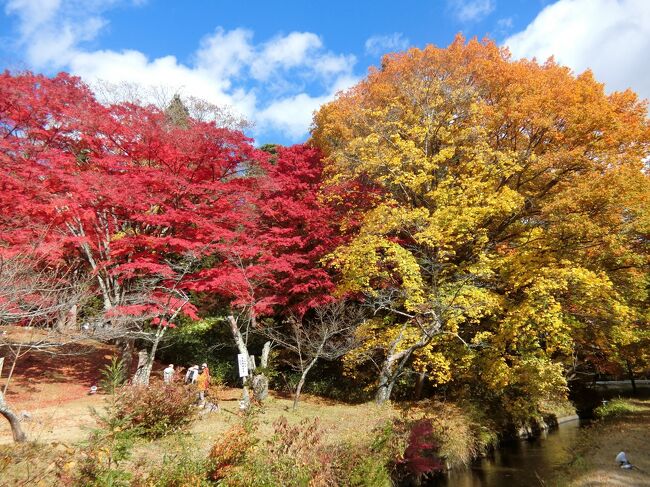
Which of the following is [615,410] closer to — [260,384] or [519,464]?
[519,464]

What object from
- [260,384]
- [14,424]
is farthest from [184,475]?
[260,384]

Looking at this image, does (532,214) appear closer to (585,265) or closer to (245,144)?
(585,265)

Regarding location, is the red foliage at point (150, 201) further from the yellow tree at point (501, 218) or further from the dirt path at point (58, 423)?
the dirt path at point (58, 423)

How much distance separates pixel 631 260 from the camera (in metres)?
12.7

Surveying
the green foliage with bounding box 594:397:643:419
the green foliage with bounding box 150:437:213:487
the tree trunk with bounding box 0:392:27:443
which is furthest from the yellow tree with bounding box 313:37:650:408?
the tree trunk with bounding box 0:392:27:443

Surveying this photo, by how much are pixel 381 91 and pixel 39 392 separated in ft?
57.7

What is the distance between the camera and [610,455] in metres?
10.2

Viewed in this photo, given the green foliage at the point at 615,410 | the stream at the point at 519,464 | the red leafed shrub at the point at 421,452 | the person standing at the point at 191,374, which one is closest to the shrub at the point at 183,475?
the red leafed shrub at the point at 421,452

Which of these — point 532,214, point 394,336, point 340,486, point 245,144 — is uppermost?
point 245,144

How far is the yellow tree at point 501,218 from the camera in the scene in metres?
11.8

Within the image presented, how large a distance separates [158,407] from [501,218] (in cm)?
1278

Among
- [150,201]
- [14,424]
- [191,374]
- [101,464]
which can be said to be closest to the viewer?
[101,464]

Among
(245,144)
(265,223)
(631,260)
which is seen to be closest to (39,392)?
(265,223)

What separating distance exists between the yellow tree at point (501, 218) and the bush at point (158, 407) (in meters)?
6.33
